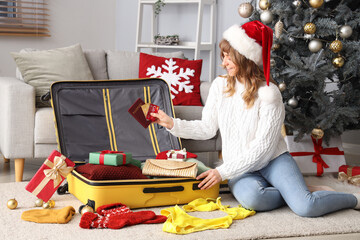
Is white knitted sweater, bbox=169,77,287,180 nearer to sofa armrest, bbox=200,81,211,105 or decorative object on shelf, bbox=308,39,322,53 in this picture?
decorative object on shelf, bbox=308,39,322,53

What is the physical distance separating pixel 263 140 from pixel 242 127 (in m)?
0.12

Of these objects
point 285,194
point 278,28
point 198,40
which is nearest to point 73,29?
point 198,40

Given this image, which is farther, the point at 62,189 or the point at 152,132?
the point at 152,132

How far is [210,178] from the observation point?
2.03 meters

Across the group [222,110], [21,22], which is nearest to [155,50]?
[21,22]

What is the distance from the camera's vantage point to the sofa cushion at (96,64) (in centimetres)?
313

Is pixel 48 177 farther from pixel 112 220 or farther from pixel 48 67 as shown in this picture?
pixel 48 67

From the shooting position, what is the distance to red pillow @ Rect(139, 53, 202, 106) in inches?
118

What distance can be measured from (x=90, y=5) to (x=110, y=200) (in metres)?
3.38

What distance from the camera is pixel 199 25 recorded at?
14.3 ft

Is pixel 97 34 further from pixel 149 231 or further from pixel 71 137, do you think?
pixel 149 231

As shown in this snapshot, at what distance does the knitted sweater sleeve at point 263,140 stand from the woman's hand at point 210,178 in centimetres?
2

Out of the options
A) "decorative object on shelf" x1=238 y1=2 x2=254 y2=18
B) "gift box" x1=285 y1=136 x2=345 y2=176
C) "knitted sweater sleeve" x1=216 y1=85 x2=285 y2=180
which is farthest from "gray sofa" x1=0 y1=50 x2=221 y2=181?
"gift box" x1=285 y1=136 x2=345 y2=176

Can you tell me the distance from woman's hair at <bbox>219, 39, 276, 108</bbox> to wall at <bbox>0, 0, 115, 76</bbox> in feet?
9.48
